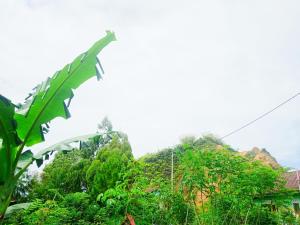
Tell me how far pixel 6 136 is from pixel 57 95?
0.66 meters

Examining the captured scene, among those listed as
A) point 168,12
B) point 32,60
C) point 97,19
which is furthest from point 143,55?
point 32,60

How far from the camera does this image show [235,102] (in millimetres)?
10289

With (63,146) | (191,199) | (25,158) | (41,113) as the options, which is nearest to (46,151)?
(63,146)

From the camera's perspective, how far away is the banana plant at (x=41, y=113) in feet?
10.2

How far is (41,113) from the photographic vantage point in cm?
330

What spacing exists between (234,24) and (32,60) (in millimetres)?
4189

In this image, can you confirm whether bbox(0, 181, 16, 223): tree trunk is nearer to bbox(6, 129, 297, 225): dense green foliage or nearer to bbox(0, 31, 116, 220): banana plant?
bbox(0, 31, 116, 220): banana plant

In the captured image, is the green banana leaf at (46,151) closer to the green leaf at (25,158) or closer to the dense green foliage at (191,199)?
the green leaf at (25,158)

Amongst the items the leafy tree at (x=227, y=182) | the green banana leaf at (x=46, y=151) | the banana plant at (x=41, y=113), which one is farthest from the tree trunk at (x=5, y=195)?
the leafy tree at (x=227, y=182)

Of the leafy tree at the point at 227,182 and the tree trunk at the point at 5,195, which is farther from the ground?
the leafy tree at the point at 227,182

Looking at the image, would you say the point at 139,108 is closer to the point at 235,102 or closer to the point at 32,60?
the point at 235,102

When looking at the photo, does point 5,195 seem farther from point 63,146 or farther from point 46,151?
point 63,146

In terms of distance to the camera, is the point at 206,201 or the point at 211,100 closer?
the point at 206,201

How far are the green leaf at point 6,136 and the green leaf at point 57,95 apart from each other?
0.14 m
